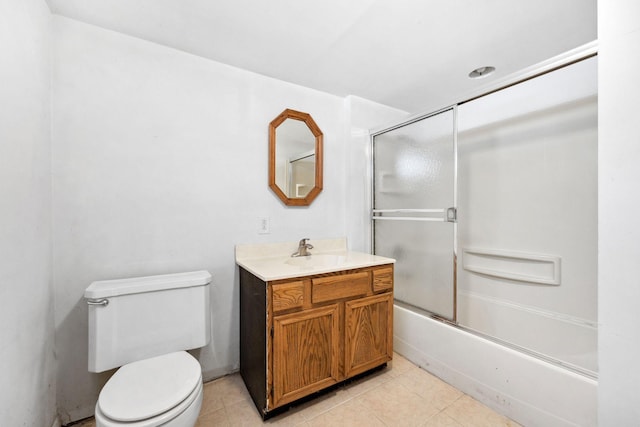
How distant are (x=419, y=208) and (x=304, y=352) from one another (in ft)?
4.28

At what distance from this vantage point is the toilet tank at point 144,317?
4.27 ft

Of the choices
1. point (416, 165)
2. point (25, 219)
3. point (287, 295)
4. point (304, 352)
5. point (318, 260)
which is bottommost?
point (304, 352)

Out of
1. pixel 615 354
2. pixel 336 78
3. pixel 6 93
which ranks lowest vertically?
pixel 615 354

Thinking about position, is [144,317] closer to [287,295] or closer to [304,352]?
[287,295]

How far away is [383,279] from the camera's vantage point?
1.81 meters

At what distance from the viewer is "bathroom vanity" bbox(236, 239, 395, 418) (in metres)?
1.42

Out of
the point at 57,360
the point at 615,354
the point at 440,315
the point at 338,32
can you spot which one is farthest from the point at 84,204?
A: the point at 615,354

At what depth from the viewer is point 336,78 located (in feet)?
6.75

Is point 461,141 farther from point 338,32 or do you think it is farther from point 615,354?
point 615,354

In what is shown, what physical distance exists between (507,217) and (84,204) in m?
2.86

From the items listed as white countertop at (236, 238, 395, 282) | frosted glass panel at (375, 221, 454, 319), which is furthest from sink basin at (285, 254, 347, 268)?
frosted glass panel at (375, 221, 454, 319)

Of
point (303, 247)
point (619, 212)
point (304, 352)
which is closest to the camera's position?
point (619, 212)

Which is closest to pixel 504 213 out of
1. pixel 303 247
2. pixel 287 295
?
pixel 303 247

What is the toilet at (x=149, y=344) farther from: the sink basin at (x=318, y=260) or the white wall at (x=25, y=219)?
the sink basin at (x=318, y=260)
